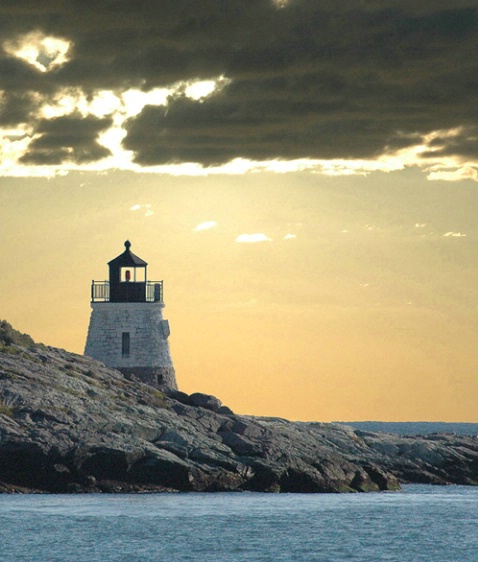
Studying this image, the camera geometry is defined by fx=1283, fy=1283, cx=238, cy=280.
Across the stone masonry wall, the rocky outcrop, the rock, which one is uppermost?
the stone masonry wall

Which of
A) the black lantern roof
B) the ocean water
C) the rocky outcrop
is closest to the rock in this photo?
the rocky outcrop

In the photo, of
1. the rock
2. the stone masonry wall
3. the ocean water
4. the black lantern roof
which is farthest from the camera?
the black lantern roof

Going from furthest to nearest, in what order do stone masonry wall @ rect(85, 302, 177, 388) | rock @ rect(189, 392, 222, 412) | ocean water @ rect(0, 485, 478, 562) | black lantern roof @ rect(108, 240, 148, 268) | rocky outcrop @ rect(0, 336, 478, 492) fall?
1. black lantern roof @ rect(108, 240, 148, 268)
2. stone masonry wall @ rect(85, 302, 177, 388)
3. rock @ rect(189, 392, 222, 412)
4. rocky outcrop @ rect(0, 336, 478, 492)
5. ocean water @ rect(0, 485, 478, 562)

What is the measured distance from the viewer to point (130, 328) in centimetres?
6888

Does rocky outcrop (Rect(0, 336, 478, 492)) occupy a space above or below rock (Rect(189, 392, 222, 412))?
below

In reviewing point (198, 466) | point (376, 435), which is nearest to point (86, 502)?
point (198, 466)

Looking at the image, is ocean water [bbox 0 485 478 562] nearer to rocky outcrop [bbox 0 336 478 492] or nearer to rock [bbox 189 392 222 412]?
rocky outcrop [bbox 0 336 478 492]

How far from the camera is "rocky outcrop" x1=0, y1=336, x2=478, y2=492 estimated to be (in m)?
54.0

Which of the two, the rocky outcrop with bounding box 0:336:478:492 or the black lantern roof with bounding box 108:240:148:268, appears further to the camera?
the black lantern roof with bounding box 108:240:148:268

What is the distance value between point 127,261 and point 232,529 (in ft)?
81.5

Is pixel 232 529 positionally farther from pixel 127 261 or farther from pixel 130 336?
pixel 127 261

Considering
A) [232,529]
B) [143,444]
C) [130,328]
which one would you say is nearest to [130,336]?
[130,328]

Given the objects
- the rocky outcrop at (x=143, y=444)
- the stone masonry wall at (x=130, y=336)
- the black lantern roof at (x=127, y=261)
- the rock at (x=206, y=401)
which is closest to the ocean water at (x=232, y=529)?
the rocky outcrop at (x=143, y=444)

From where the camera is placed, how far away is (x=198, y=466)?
56312mm
